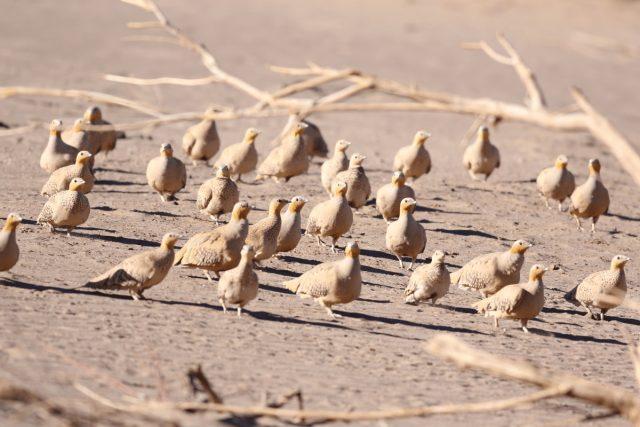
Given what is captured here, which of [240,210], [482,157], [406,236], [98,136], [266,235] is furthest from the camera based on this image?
[482,157]

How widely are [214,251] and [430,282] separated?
179 cm

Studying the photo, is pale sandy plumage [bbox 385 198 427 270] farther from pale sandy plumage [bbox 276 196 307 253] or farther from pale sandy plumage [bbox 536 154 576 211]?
pale sandy plumage [bbox 536 154 576 211]

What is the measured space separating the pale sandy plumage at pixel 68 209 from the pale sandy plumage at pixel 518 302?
3.64 meters

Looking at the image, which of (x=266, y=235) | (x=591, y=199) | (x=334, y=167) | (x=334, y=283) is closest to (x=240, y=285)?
(x=334, y=283)

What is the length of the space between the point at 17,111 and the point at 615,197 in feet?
28.0

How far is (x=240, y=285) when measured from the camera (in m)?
9.43

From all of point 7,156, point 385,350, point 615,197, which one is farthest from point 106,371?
point 615,197

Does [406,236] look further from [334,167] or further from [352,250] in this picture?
[334,167]

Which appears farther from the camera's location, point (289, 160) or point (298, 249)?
point (289, 160)

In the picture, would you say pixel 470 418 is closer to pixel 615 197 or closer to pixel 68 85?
pixel 615 197

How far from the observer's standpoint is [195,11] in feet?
98.8

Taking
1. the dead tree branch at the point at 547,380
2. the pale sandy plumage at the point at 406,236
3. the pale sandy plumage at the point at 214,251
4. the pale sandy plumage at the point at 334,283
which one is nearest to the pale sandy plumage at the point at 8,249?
the pale sandy plumage at the point at 214,251

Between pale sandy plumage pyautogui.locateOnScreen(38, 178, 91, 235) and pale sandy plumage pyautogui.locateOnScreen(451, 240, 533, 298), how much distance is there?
3414 mm

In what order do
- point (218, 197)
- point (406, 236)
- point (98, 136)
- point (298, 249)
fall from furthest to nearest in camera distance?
point (98, 136) < point (218, 197) < point (298, 249) < point (406, 236)
